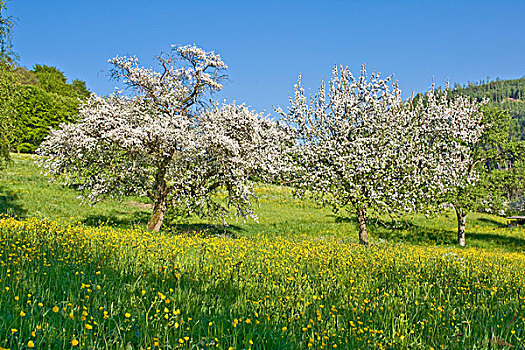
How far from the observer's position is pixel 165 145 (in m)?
13.4

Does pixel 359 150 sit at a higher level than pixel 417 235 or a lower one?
higher

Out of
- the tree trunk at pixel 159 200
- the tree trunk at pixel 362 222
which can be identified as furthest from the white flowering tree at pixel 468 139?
the tree trunk at pixel 159 200

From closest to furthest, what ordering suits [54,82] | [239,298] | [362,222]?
[239,298], [362,222], [54,82]

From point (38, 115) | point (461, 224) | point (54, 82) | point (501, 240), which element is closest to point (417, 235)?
point (461, 224)

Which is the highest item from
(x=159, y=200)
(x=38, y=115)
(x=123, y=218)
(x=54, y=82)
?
(x=54, y=82)

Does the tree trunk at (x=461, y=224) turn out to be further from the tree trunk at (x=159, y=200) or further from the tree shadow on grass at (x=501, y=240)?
the tree trunk at (x=159, y=200)

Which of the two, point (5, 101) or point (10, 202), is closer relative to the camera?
point (5, 101)

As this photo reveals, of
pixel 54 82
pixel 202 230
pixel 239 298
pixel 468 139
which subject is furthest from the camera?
pixel 54 82

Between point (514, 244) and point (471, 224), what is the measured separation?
10.3 metres

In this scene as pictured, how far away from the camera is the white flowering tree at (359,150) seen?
15.5 m

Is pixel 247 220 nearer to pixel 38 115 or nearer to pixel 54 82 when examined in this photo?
pixel 38 115

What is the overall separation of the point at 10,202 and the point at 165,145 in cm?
1286

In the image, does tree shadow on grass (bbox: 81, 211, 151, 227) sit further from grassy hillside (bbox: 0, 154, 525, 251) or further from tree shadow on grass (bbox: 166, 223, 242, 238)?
tree shadow on grass (bbox: 166, 223, 242, 238)

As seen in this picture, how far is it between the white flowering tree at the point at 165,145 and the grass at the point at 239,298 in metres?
3.87
